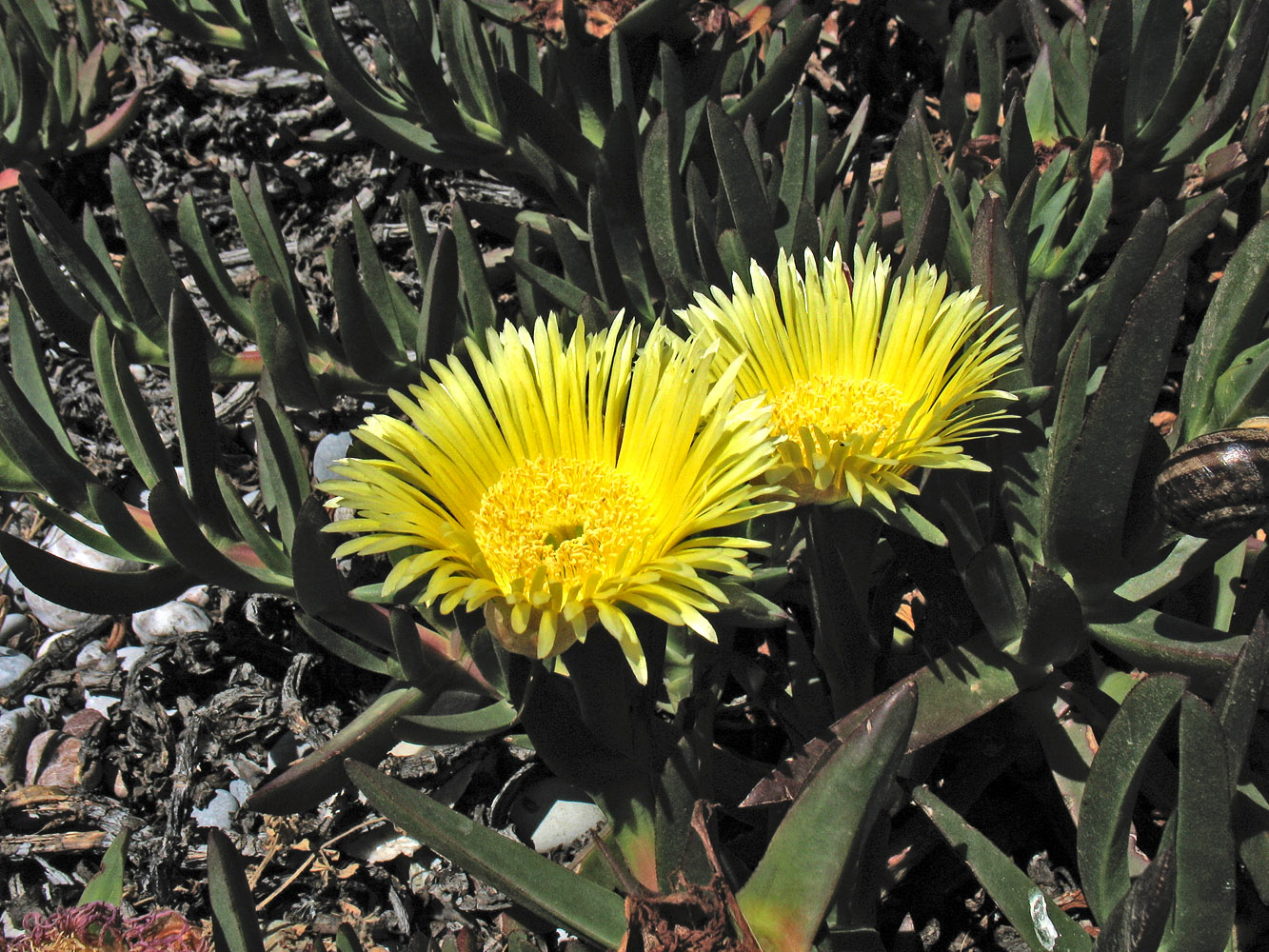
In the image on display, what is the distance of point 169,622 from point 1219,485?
1.07 metres

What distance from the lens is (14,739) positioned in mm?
1100

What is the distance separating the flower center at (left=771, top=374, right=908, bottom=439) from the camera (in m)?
0.80

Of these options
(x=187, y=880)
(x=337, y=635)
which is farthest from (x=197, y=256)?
(x=187, y=880)

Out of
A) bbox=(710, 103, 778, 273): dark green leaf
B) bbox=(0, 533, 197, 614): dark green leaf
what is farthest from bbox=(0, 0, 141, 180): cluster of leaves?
bbox=(710, 103, 778, 273): dark green leaf

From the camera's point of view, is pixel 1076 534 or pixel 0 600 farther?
pixel 0 600

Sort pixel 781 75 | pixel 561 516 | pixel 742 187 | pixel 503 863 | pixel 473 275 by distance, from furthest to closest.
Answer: pixel 781 75, pixel 473 275, pixel 742 187, pixel 561 516, pixel 503 863

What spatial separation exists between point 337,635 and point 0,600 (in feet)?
2.25

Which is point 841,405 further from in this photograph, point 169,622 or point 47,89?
point 47,89

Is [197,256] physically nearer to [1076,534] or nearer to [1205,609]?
[1076,534]

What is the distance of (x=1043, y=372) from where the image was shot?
31.6 inches

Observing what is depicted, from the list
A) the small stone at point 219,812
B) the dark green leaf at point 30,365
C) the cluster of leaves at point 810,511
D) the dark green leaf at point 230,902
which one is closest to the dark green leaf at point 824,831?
the cluster of leaves at point 810,511

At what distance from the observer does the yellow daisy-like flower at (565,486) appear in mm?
570

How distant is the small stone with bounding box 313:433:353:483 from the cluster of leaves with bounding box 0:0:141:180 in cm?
61

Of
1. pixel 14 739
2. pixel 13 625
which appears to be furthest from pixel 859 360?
pixel 13 625
